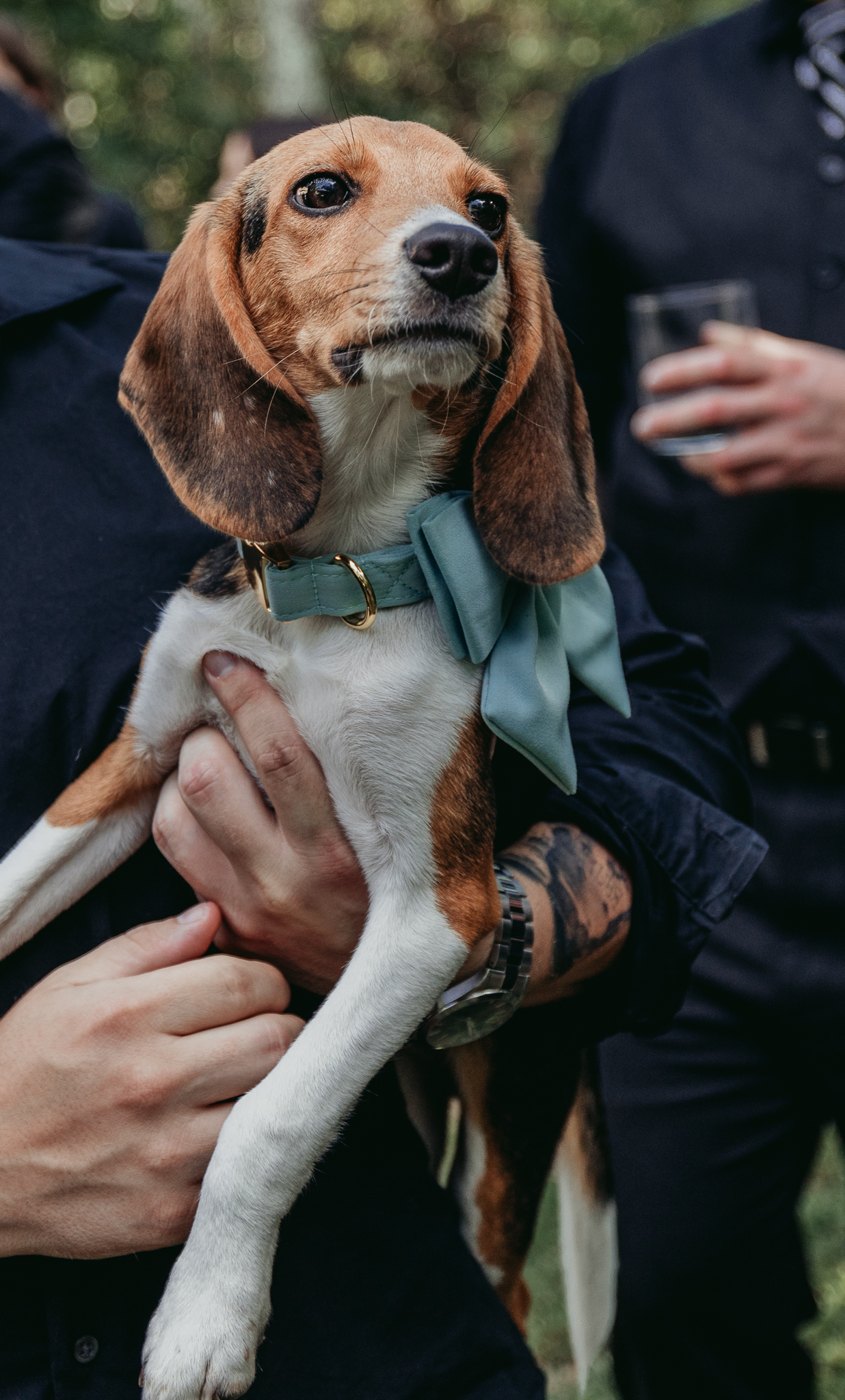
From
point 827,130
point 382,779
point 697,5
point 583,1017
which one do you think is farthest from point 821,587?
point 697,5

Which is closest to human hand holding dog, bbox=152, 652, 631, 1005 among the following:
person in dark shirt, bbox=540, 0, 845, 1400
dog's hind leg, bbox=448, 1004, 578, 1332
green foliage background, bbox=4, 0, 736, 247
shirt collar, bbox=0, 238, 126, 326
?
dog's hind leg, bbox=448, 1004, 578, 1332

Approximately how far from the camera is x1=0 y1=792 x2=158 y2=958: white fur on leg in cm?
180

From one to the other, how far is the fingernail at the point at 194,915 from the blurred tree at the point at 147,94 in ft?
41.9

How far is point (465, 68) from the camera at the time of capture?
1803cm

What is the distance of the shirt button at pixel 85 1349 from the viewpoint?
5.19ft

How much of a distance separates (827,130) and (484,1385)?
2776 mm

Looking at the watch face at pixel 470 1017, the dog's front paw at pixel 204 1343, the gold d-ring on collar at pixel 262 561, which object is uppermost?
the gold d-ring on collar at pixel 262 561

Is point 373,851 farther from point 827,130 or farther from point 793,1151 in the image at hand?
point 827,130

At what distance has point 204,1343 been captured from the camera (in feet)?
5.18

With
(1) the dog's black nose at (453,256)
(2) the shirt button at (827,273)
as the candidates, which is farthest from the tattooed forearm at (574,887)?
(2) the shirt button at (827,273)

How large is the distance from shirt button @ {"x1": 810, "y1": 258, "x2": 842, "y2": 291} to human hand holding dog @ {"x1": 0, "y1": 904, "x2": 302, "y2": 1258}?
2.20 meters

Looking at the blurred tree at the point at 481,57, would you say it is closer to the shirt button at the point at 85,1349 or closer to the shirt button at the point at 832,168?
the shirt button at the point at 832,168

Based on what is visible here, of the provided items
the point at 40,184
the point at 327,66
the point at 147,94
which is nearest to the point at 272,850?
the point at 40,184

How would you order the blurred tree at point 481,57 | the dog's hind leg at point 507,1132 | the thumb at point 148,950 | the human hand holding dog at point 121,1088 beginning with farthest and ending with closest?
the blurred tree at point 481,57, the dog's hind leg at point 507,1132, the thumb at point 148,950, the human hand holding dog at point 121,1088
